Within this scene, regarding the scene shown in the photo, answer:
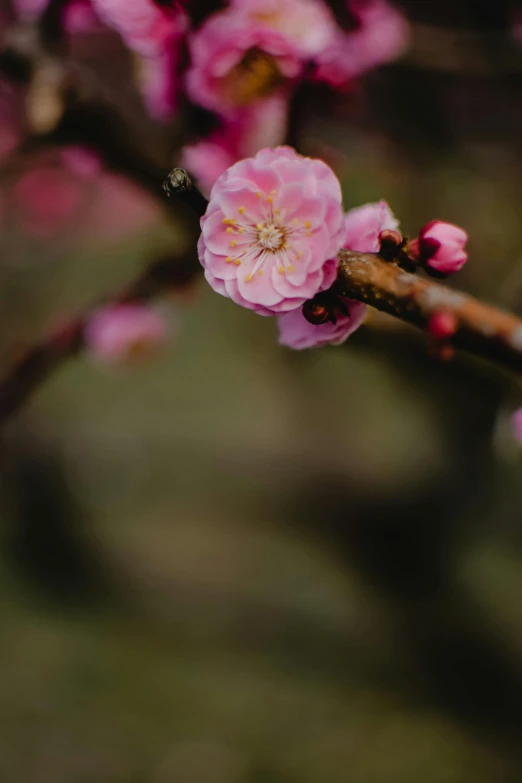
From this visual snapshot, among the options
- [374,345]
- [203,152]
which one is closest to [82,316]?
[203,152]

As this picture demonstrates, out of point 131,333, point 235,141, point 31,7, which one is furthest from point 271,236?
point 131,333

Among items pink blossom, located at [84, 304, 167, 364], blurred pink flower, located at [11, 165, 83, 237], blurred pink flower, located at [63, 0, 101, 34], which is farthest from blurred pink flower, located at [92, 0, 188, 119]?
blurred pink flower, located at [11, 165, 83, 237]

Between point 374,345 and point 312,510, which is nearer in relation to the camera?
point 374,345

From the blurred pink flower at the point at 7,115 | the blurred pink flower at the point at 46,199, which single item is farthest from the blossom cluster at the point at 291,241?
the blurred pink flower at the point at 46,199

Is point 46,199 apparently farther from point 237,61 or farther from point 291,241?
point 291,241

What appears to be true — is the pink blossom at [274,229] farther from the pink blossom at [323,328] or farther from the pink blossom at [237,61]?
the pink blossom at [237,61]

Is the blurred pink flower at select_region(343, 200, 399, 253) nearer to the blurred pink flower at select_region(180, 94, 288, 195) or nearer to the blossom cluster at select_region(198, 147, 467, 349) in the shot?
the blossom cluster at select_region(198, 147, 467, 349)

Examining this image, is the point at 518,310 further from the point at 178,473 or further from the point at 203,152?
the point at 178,473
